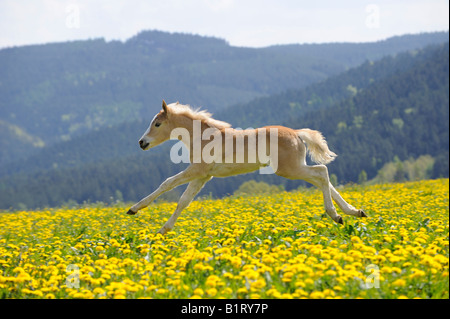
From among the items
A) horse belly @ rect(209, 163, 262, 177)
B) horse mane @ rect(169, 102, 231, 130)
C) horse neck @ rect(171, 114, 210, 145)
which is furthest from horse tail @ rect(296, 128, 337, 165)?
horse neck @ rect(171, 114, 210, 145)

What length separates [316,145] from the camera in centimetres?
959

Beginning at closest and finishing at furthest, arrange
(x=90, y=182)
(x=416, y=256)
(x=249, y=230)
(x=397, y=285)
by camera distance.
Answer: (x=397, y=285)
(x=416, y=256)
(x=249, y=230)
(x=90, y=182)

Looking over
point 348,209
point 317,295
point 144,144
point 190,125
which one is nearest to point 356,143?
point 190,125

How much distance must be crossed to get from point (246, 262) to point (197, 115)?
423cm

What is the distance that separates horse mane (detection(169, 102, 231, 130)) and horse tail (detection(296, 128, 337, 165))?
140cm

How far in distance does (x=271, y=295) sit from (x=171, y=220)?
14.0ft

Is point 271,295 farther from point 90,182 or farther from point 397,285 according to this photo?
point 90,182

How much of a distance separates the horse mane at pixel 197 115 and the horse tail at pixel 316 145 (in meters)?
1.40

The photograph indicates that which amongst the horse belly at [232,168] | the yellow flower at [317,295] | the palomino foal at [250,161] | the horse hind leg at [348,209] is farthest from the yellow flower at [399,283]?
the horse belly at [232,168]

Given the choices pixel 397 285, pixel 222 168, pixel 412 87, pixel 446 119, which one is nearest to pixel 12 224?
pixel 222 168

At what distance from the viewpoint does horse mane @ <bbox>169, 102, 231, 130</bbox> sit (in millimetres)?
9734

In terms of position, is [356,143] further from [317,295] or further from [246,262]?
[317,295]

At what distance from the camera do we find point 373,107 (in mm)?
160500
